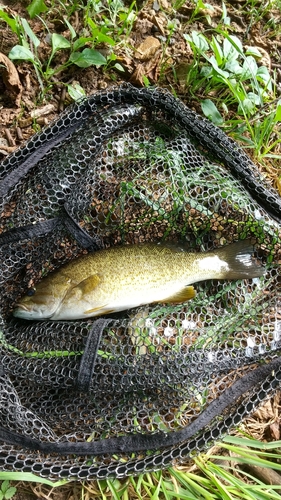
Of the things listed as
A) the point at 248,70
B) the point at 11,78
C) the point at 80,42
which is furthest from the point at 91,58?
the point at 248,70

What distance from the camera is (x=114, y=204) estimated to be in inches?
121

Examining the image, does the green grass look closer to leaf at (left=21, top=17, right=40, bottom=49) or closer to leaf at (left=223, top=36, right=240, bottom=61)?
leaf at (left=223, top=36, right=240, bottom=61)

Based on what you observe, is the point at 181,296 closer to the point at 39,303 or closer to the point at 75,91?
the point at 39,303

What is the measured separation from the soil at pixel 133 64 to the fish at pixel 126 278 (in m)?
1.06

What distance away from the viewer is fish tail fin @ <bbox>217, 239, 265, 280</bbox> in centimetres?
312

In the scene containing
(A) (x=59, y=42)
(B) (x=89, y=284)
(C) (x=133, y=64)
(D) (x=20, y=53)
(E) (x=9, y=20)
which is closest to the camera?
(B) (x=89, y=284)

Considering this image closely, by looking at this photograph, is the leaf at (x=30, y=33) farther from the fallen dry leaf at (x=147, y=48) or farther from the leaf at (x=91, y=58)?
the fallen dry leaf at (x=147, y=48)

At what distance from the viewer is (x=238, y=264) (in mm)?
3115

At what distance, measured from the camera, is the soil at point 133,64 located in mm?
3291

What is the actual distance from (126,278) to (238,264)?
81 cm

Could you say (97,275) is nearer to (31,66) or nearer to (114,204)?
(114,204)

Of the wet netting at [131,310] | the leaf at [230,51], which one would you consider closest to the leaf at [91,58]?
the wet netting at [131,310]

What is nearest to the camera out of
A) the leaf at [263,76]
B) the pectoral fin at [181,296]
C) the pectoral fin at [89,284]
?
the pectoral fin at [89,284]

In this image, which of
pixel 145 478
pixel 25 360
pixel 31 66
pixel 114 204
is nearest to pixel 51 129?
pixel 114 204
